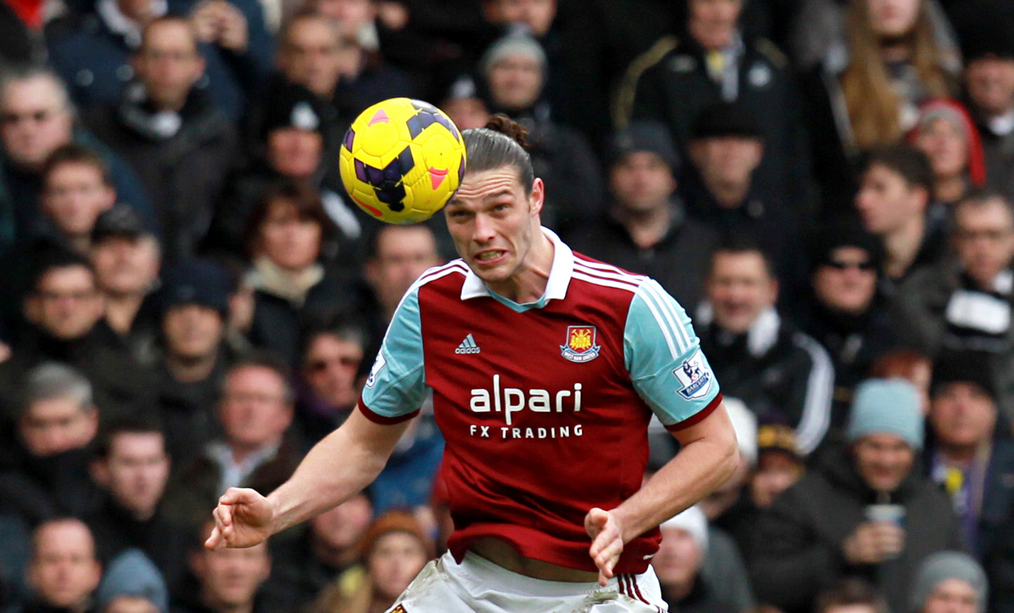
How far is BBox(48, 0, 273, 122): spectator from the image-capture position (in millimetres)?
10812

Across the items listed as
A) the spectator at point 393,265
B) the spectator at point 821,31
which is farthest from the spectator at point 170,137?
the spectator at point 821,31

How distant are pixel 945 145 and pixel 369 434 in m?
6.50

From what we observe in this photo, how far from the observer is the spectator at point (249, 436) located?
359 inches

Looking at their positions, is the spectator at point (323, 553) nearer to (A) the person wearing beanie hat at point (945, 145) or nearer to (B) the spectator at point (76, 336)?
(B) the spectator at point (76, 336)

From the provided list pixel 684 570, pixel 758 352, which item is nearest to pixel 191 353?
pixel 684 570

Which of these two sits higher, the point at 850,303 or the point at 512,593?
the point at 850,303

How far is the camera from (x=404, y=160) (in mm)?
5691

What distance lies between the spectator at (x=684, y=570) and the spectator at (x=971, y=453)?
1879 millimetres

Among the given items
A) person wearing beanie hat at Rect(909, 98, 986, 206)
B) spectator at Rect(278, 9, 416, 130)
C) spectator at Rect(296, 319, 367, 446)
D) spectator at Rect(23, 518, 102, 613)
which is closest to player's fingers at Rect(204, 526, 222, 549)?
spectator at Rect(23, 518, 102, 613)

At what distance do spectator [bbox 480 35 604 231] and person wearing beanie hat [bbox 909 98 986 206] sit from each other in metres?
2.26

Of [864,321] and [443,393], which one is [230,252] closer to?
[864,321]

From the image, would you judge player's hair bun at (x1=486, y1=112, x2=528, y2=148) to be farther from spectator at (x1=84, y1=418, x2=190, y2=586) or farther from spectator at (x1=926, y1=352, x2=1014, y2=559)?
spectator at (x1=926, y1=352, x2=1014, y2=559)

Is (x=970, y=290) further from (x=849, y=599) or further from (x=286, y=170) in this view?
(x=286, y=170)

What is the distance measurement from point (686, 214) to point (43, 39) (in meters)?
3.93
